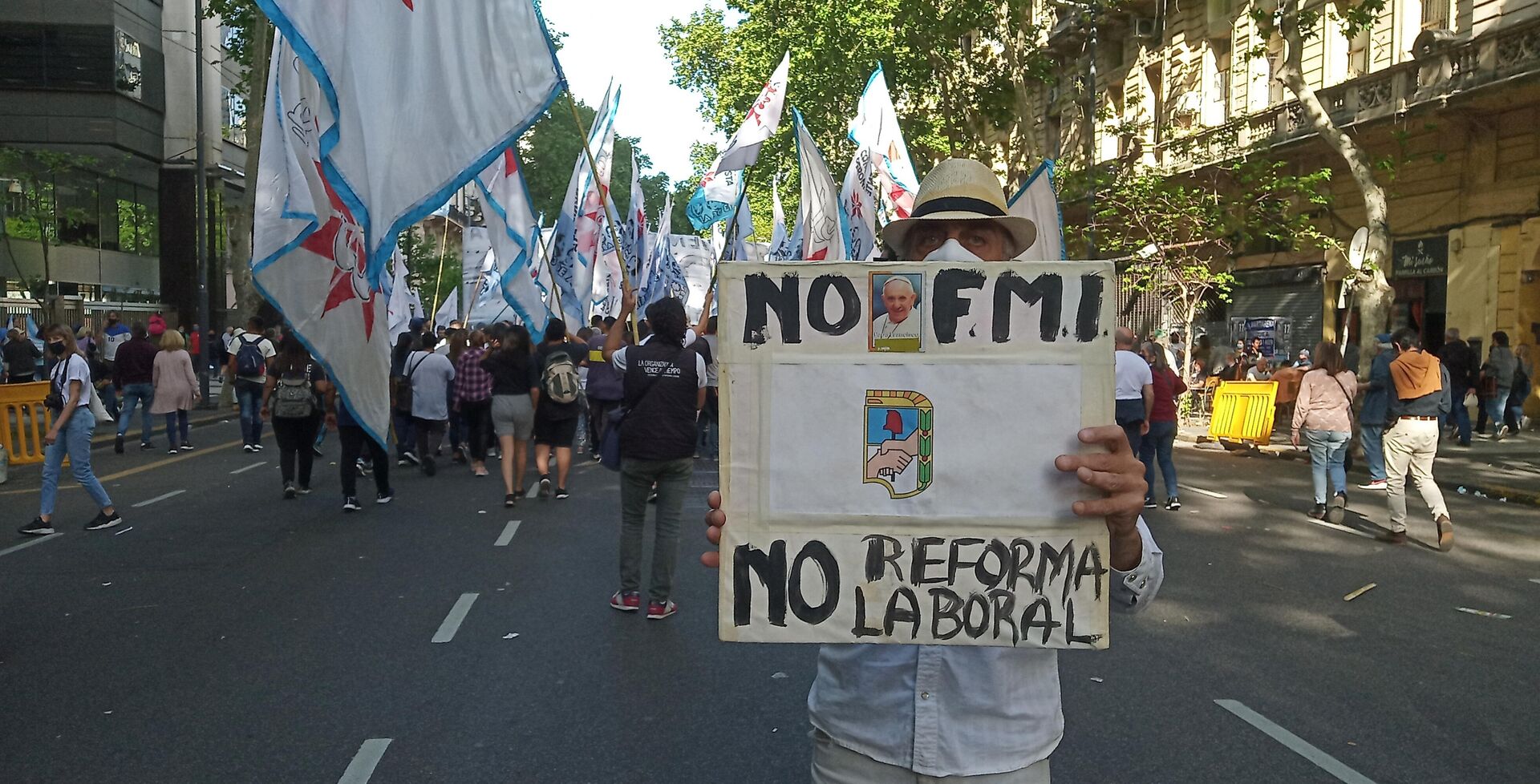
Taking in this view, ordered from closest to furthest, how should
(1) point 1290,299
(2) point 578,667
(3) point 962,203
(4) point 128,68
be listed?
(3) point 962,203
(2) point 578,667
(1) point 1290,299
(4) point 128,68

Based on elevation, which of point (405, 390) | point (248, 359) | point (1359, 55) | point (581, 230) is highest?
point (1359, 55)

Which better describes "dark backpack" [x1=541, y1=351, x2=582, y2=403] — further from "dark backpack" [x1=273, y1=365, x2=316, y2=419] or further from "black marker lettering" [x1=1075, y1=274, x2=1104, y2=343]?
"black marker lettering" [x1=1075, y1=274, x2=1104, y2=343]

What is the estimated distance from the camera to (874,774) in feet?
7.81

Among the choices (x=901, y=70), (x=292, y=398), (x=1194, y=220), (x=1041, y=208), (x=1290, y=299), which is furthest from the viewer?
(x=901, y=70)

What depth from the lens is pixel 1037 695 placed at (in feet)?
7.86

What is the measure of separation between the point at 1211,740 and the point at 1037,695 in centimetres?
302

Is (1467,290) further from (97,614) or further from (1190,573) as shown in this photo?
(97,614)

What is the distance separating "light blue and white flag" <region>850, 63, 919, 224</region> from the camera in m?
15.6

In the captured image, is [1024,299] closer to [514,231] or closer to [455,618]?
[455,618]

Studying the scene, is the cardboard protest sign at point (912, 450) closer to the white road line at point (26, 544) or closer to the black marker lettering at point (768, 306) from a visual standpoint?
the black marker lettering at point (768, 306)

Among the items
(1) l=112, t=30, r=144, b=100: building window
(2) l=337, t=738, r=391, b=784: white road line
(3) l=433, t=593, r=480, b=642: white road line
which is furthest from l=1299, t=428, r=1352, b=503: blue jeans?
(1) l=112, t=30, r=144, b=100: building window

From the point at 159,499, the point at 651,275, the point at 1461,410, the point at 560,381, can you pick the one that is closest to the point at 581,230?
the point at 651,275

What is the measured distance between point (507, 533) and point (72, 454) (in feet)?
11.5

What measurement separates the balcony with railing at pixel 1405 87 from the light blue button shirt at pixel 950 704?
64.3ft
